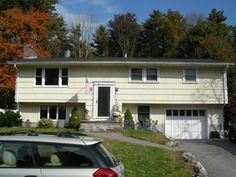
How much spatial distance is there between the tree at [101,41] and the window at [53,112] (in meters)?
26.7

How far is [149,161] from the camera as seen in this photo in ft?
49.4

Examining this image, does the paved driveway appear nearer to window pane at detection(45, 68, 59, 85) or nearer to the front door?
the front door

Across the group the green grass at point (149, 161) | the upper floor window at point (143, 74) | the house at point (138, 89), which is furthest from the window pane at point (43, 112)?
the green grass at point (149, 161)

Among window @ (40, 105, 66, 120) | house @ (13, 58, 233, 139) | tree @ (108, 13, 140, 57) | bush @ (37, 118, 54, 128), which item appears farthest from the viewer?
tree @ (108, 13, 140, 57)

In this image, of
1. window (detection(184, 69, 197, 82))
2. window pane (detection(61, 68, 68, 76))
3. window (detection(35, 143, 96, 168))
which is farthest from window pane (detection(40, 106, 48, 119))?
window (detection(35, 143, 96, 168))

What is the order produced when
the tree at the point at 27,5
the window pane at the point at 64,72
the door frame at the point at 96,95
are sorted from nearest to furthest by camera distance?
1. the door frame at the point at 96,95
2. the window pane at the point at 64,72
3. the tree at the point at 27,5

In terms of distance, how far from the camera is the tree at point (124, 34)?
184 feet

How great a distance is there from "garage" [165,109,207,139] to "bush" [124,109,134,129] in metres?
3.28

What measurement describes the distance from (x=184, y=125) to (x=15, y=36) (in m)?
21.2

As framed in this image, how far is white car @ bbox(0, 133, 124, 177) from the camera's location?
7039 millimetres

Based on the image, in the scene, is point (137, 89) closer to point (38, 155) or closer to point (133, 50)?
point (38, 155)

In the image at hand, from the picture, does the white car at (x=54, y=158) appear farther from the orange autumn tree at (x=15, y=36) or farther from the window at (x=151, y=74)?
the orange autumn tree at (x=15, y=36)

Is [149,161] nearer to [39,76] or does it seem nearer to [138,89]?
[138,89]

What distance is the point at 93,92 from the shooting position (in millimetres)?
28703
